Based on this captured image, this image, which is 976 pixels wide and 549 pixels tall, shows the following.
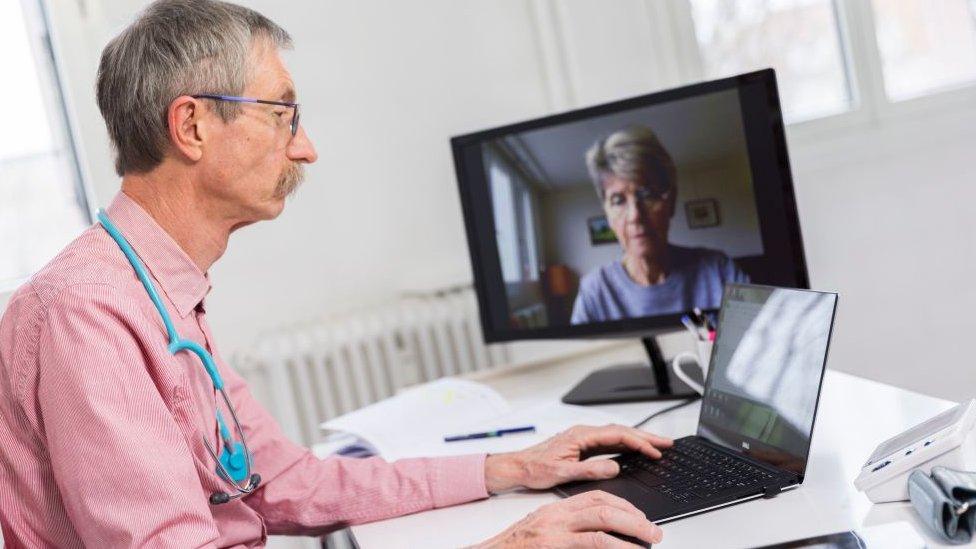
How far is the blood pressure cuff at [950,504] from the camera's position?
93 cm

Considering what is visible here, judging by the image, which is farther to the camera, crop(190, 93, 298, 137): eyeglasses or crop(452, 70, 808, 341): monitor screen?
crop(452, 70, 808, 341): monitor screen

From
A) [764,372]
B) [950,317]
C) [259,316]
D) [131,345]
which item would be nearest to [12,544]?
[131,345]

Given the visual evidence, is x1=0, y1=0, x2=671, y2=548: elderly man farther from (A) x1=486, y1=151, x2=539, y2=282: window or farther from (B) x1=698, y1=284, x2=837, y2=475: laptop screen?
(A) x1=486, y1=151, x2=539, y2=282: window

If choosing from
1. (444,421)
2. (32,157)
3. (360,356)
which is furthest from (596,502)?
(32,157)

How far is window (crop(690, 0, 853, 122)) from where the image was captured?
2928 millimetres

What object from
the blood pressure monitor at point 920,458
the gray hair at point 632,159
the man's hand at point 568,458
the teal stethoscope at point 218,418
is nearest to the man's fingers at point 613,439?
the man's hand at point 568,458

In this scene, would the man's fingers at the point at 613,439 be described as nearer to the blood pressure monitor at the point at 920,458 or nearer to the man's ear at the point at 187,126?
the blood pressure monitor at the point at 920,458

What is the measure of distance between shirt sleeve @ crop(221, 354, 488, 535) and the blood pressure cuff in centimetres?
59

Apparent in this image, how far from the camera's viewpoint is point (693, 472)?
4.20 ft

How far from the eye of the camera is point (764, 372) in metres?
1.30

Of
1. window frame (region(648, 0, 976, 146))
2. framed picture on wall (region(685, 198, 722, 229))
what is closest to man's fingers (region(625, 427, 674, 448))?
framed picture on wall (region(685, 198, 722, 229))

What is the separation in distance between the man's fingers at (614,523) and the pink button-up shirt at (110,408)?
1.02ft

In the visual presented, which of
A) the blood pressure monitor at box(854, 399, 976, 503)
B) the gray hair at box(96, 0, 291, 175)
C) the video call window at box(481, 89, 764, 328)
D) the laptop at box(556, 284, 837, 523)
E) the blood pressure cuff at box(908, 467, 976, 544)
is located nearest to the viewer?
the blood pressure cuff at box(908, 467, 976, 544)

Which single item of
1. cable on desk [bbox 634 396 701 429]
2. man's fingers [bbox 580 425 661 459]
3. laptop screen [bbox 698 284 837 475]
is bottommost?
cable on desk [bbox 634 396 701 429]
